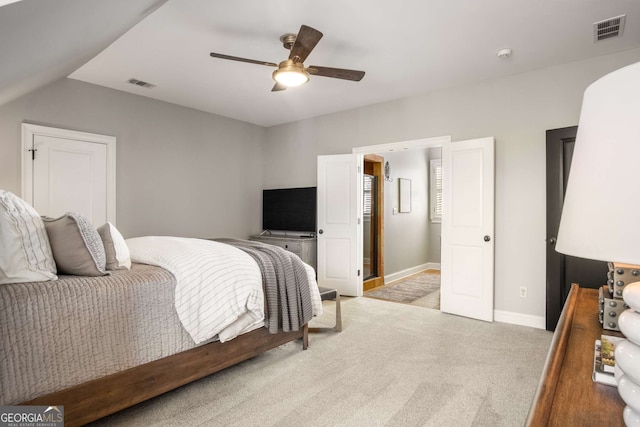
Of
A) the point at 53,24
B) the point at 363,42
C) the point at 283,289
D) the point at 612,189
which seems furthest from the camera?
the point at 363,42

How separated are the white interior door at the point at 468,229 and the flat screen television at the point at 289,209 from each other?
2004 millimetres

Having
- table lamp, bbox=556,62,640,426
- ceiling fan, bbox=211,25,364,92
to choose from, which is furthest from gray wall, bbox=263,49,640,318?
table lamp, bbox=556,62,640,426

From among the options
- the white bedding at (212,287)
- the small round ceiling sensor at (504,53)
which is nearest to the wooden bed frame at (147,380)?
the white bedding at (212,287)

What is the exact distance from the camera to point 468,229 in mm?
3943

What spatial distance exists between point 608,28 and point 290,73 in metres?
2.48

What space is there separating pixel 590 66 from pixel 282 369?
381 centimetres

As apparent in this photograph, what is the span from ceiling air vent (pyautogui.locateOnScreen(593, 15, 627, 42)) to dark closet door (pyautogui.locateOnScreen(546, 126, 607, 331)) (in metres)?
0.76

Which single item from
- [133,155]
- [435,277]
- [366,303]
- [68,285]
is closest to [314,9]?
[68,285]

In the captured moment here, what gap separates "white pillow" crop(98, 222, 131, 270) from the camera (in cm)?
211

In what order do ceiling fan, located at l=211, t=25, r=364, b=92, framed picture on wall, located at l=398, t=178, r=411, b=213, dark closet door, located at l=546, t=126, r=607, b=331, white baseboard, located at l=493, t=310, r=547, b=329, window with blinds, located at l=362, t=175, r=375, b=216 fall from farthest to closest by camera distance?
framed picture on wall, located at l=398, t=178, r=411, b=213 < window with blinds, located at l=362, t=175, r=375, b=216 < white baseboard, located at l=493, t=310, r=547, b=329 < dark closet door, located at l=546, t=126, r=607, b=331 < ceiling fan, located at l=211, t=25, r=364, b=92

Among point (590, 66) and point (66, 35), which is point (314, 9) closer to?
point (66, 35)

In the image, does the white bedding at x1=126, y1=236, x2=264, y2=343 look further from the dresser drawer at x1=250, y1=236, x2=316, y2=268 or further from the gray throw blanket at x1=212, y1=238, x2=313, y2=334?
the dresser drawer at x1=250, y1=236, x2=316, y2=268

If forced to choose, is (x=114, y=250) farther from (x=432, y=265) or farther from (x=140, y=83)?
(x=432, y=265)

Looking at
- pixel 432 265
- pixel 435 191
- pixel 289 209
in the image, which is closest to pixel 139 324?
pixel 289 209
